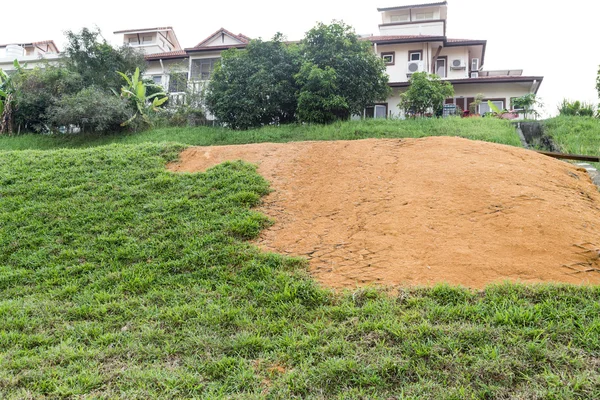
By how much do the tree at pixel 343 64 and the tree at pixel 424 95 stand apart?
4.28ft

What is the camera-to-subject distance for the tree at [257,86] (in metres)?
13.0

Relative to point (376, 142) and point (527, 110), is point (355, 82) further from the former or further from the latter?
point (527, 110)

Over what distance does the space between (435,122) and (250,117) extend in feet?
16.7

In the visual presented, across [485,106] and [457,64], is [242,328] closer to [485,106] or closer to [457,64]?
[485,106]

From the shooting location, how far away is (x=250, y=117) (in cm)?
1309

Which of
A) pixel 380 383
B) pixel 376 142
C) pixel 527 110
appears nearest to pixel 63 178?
pixel 376 142

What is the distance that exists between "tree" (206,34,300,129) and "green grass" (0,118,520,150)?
692 mm

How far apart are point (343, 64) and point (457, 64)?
11.0 meters

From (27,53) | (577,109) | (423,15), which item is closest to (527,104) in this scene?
(577,109)

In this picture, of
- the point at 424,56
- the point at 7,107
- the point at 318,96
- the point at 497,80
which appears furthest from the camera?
the point at 424,56

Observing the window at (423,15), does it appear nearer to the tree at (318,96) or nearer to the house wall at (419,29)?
the house wall at (419,29)

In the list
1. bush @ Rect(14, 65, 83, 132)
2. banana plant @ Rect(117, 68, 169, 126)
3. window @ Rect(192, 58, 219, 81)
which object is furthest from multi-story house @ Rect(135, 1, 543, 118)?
bush @ Rect(14, 65, 83, 132)

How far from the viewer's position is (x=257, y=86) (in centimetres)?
1291

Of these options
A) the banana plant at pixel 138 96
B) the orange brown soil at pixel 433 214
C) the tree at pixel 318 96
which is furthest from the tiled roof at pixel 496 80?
the orange brown soil at pixel 433 214
